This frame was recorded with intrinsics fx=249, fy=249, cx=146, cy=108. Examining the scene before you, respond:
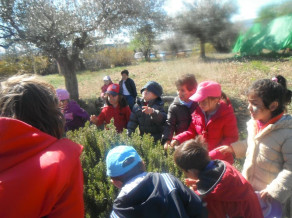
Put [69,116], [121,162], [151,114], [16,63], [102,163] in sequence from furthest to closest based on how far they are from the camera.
Answer: [16,63] < [69,116] < [151,114] < [102,163] < [121,162]

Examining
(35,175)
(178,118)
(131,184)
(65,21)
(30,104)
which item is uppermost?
(65,21)

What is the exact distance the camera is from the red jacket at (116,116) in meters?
3.73

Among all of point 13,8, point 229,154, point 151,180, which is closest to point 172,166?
point 229,154

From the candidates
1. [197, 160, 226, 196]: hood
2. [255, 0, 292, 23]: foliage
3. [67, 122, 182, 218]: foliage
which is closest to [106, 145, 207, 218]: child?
[197, 160, 226, 196]: hood

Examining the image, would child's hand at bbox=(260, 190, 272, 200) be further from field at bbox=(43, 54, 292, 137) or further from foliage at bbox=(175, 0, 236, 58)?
field at bbox=(43, 54, 292, 137)

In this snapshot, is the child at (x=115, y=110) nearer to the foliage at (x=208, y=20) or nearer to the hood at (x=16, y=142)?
the foliage at (x=208, y=20)

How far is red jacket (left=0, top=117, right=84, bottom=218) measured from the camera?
0.99m

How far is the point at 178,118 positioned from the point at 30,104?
200 cm

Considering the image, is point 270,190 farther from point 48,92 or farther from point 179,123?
point 48,92

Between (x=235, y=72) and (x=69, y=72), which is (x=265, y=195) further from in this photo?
(x=69, y=72)

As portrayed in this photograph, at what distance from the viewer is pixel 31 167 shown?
3.35 feet

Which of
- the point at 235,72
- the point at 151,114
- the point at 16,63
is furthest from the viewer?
the point at 16,63

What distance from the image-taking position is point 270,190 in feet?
5.71

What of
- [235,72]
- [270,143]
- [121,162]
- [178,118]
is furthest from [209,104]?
[235,72]
